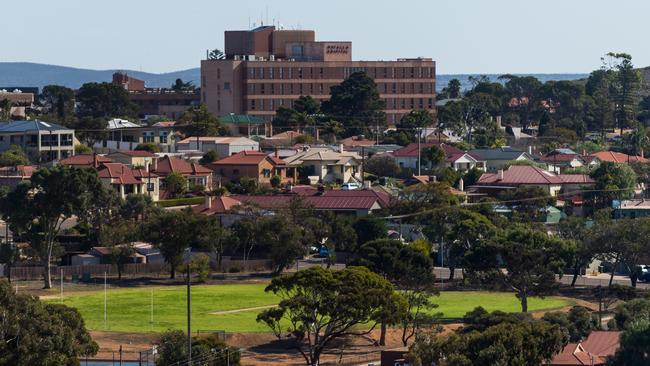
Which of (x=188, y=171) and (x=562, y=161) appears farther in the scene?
(x=562, y=161)

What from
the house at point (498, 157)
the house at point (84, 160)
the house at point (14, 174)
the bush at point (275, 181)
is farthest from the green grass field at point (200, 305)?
the house at point (498, 157)

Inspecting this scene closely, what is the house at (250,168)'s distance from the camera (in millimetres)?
91938

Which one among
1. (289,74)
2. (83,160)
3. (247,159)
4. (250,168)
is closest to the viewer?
(83,160)

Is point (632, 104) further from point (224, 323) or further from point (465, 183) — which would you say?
point (224, 323)

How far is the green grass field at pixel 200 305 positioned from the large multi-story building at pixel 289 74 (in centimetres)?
6267

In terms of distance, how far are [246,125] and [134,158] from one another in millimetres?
29000

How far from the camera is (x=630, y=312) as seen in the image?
4881 centimetres

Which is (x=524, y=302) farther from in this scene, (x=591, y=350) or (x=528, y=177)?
(x=528, y=177)

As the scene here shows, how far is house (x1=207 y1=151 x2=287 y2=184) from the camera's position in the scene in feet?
302

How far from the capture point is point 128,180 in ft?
Answer: 272

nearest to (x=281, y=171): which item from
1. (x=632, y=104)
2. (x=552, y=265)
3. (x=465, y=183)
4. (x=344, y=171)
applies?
(x=344, y=171)

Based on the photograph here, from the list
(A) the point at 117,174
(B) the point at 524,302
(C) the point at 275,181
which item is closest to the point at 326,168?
(C) the point at 275,181

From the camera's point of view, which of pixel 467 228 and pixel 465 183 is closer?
pixel 467 228

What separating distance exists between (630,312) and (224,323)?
14127 millimetres
